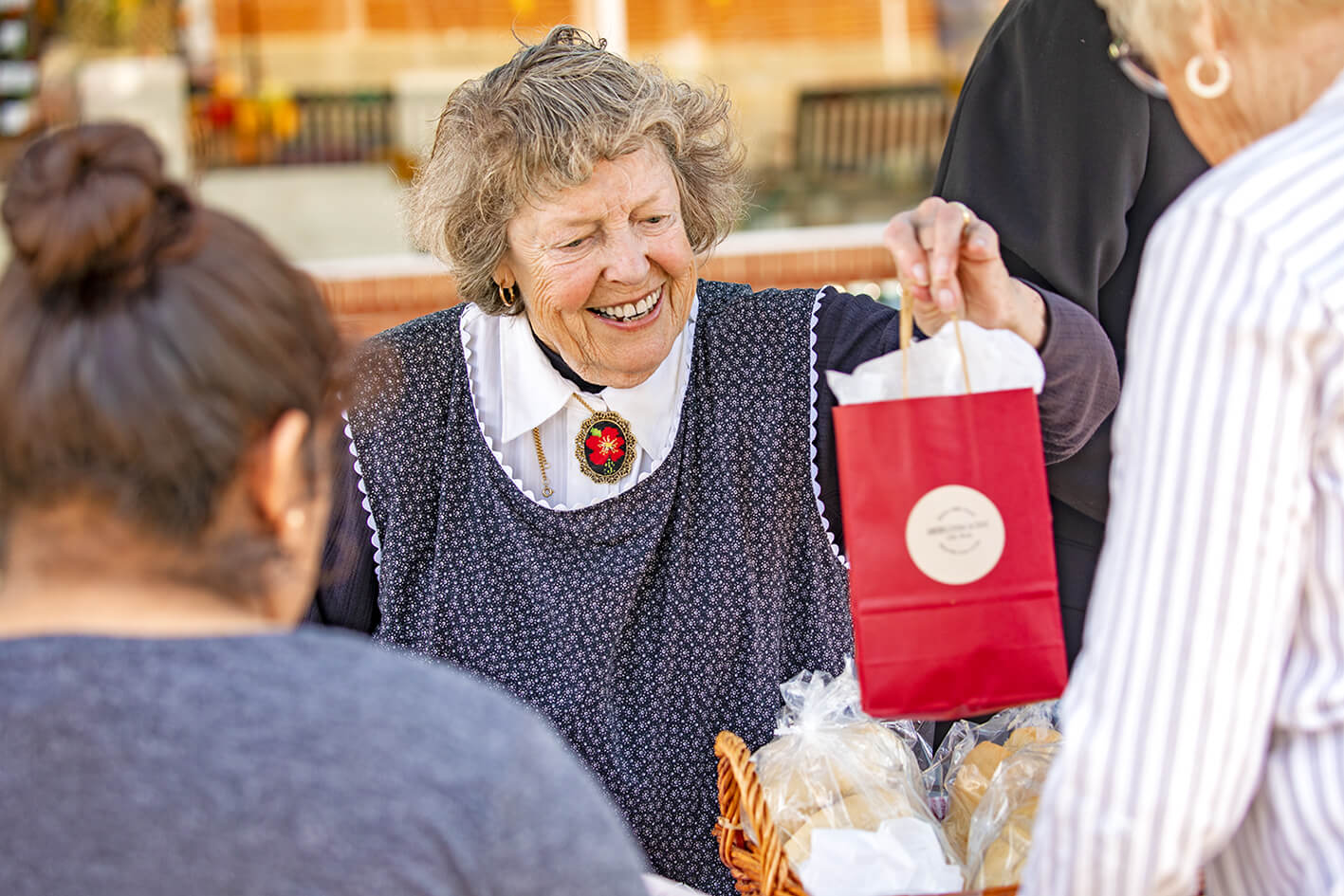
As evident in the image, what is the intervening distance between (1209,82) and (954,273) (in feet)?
1.68

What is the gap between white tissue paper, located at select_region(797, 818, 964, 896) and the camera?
1.46 m

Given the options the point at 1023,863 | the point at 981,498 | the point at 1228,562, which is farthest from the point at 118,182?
the point at 1023,863

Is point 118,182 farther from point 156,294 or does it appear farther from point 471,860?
Answer: point 471,860

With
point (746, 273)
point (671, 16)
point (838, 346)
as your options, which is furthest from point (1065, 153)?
point (671, 16)

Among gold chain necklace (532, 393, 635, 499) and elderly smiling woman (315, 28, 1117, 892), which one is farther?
gold chain necklace (532, 393, 635, 499)

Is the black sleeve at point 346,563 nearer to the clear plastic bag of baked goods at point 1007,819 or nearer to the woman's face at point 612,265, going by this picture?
the woman's face at point 612,265

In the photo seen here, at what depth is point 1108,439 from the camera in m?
2.06

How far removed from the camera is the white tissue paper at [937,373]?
1.58 meters

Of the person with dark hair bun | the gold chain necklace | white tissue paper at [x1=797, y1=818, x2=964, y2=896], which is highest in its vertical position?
the person with dark hair bun

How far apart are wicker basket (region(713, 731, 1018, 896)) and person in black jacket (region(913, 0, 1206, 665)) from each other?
787 millimetres

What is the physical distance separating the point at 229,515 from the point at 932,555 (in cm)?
80

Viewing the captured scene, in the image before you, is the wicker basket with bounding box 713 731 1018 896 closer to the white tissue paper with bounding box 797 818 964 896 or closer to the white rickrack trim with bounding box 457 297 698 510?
the white tissue paper with bounding box 797 818 964 896

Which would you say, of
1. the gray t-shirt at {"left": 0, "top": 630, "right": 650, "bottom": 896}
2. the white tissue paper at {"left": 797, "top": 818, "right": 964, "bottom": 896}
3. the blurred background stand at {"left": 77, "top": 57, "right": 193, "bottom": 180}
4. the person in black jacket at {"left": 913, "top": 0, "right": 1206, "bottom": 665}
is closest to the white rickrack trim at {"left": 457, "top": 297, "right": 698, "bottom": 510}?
the person in black jacket at {"left": 913, "top": 0, "right": 1206, "bottom": 665}

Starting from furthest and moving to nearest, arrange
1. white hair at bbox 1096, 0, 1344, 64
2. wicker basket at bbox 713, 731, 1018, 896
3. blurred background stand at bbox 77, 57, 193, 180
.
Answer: blurred background stand at bbox 77, 57, 193, 180 < wicker basket at bbox 713, 731, 1018, 896 < white hair at bbox 1096, 0, 1344, 64
